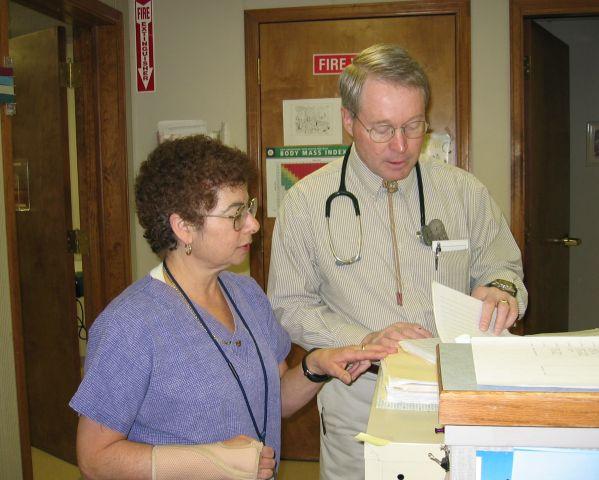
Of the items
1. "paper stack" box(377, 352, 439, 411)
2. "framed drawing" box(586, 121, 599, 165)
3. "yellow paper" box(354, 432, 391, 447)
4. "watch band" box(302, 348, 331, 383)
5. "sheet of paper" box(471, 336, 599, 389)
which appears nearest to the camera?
"sheet of paper" box(471, 336, 599, 389)

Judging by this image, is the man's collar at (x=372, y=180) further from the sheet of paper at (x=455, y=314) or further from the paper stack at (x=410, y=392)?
the paper stack at (x=410, y=392)

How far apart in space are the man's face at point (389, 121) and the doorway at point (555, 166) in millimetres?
1574

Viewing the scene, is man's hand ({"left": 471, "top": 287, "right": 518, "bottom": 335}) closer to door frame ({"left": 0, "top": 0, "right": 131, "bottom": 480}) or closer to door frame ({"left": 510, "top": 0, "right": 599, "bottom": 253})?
door frame ({"left": 510, "top": 0, "right": 599, "bottom": 253})

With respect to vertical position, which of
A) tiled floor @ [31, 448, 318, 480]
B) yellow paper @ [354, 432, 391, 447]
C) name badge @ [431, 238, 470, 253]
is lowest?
tiled floor @ [31, 448, 318, 480]

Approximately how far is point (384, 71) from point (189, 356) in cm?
83

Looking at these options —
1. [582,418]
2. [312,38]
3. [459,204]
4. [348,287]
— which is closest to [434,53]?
[312,38]

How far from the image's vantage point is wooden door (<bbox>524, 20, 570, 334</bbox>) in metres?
3.28

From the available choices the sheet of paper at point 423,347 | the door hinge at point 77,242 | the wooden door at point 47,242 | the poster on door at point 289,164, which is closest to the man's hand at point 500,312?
the sheet of paper at point 423,347

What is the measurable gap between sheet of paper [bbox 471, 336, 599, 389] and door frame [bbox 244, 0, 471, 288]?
6.96 feet

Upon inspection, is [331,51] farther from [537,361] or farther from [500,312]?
[537,361]

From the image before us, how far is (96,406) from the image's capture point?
1178 mm

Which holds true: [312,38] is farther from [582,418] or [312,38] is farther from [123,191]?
[582,418]

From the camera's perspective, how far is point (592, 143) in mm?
4434

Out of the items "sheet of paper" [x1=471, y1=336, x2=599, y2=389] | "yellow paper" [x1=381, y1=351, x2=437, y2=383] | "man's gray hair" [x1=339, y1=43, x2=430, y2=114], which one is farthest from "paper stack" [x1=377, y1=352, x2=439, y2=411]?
"man's gray hair" [x1=339, y1=43, x2=430, y2=114]
